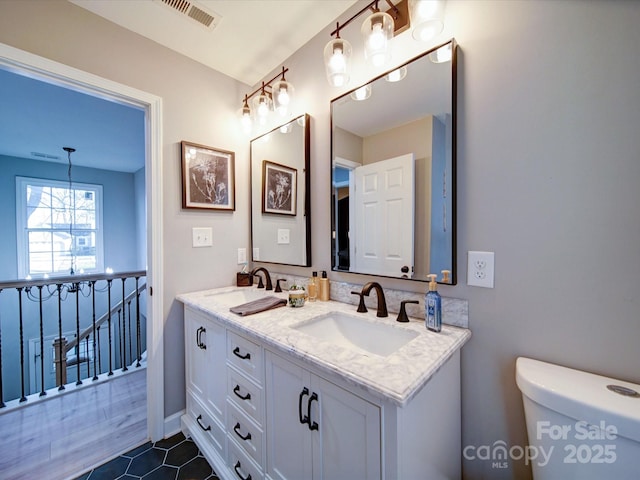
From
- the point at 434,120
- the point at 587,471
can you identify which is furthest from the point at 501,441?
the point at 434,120

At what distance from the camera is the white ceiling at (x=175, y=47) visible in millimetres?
1409

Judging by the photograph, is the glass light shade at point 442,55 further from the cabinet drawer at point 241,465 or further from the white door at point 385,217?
the cabinet drawer at point 241,465

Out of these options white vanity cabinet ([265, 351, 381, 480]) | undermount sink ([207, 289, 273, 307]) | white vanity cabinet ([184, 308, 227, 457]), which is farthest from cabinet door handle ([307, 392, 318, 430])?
undermount sink ([207, 289, 273, 307])

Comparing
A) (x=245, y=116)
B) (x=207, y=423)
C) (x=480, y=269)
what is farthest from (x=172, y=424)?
(x=245, y=116)

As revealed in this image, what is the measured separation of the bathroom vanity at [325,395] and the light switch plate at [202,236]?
463 mm

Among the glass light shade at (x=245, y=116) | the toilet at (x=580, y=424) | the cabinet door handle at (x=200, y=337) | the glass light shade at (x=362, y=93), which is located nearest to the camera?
the toilet at (x=580, y=424)

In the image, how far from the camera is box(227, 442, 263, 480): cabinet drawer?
1.12 metres

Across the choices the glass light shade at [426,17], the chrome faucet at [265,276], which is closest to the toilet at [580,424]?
the glass light shade at [426,17]

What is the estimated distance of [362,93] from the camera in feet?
4.45

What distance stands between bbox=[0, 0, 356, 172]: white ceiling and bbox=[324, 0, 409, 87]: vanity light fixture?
0.33 metres

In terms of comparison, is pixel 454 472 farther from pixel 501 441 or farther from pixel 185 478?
pixel 185 478

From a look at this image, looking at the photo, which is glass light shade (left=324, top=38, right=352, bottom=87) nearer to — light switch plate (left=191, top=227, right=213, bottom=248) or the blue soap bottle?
the blue soap bottle

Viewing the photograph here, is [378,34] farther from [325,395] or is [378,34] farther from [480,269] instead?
[325,395]

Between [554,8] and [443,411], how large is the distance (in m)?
1.39
